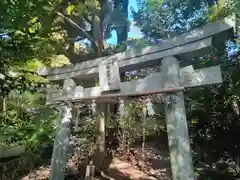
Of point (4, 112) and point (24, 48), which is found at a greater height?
point (24, 48)

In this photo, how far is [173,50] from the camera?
13.4 feet

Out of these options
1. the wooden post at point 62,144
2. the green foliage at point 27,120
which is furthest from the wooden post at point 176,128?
the green foliage at point 27,120

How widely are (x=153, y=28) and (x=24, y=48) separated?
364 inches

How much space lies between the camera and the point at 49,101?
5.55m

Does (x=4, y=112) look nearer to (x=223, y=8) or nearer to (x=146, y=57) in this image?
(x=146, y=57)

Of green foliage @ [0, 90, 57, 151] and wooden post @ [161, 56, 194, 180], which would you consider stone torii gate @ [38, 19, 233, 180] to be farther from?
green foliage @ [0, 90, 57, 151]

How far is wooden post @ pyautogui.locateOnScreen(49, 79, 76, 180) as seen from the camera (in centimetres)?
478

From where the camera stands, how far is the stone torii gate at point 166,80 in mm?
3684

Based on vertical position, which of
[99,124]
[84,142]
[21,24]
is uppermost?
[21,24]

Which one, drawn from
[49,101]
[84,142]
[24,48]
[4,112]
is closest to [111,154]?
[84,142]

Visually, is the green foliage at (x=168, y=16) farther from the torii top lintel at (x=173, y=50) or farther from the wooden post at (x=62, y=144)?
the wooden post at (x=62, y=144)

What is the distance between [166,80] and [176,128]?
0.77m

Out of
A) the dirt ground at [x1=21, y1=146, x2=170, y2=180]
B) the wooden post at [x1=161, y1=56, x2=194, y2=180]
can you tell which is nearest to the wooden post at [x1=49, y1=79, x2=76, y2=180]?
the dirt ground at [x1=21, y1=146, x2=170, y2=180]

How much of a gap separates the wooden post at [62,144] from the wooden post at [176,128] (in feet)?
6.94
